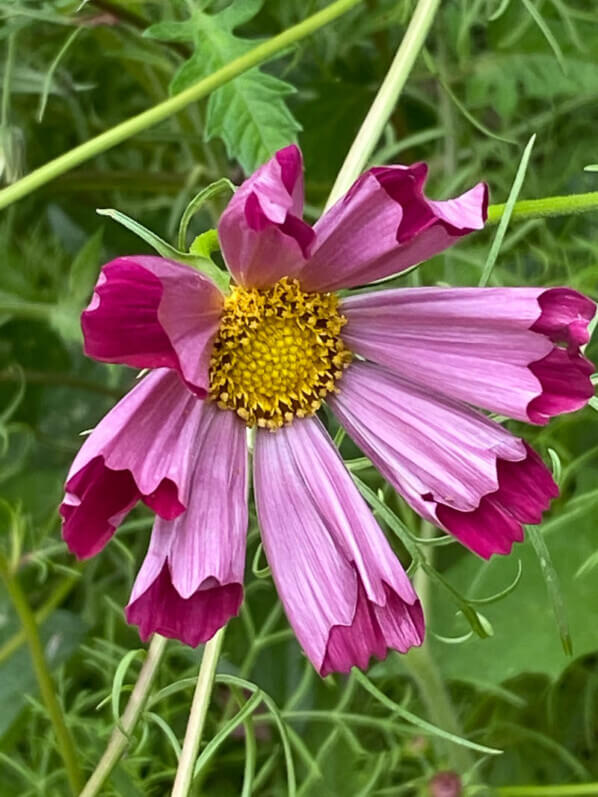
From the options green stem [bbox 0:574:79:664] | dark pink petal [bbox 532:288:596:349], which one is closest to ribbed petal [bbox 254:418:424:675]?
dark pink petal [bbox 532:288:596:349]

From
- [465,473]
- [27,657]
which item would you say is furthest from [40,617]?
[465,473]

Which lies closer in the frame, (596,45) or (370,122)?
(370,122)

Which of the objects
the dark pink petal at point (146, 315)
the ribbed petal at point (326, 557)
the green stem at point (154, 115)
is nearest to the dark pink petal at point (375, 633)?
the ribbed petal at point (326, 557)

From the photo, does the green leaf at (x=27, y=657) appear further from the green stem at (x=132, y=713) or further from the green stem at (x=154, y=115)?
the green stem at (x=154, y=115)

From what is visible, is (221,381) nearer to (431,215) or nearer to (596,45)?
(431,215)

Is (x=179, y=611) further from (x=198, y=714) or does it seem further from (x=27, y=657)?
(x=27, y=657)

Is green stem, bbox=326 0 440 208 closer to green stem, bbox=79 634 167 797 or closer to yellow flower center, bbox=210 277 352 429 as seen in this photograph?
yellow flower center, bbox=210 277 352 429

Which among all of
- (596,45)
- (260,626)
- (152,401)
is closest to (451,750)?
(260,626)
